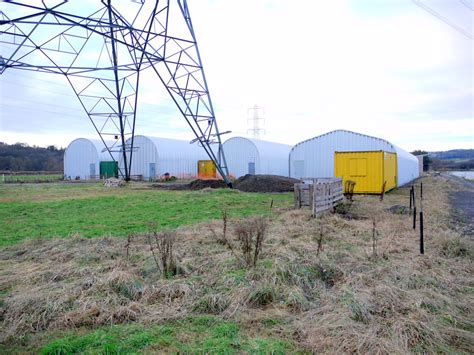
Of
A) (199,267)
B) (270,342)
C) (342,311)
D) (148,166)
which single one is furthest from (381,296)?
(148,166)

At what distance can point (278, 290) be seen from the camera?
5.50 metres

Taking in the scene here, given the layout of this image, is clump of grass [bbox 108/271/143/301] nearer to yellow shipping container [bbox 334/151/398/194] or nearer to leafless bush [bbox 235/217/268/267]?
leafless bush [bbox 235/217/268/267]

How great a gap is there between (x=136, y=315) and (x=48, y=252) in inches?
155

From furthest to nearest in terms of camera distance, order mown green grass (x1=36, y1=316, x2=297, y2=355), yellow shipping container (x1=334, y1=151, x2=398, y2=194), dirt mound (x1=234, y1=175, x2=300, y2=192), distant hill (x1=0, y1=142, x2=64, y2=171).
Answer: distant hill (x1=0, y1=142, x2=64, y2=171), dirt mound (x1=234, y1=175, x2=300, y2=192), yellow shipping container (x1=334, y1=151, x2=398, y2=194), mown green grass (x1=36, y1=316, x2=297, y2=355)

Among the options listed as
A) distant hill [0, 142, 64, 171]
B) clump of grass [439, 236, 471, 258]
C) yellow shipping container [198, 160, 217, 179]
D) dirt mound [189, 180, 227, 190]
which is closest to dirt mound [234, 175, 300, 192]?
dirt mound [189, 180, 227, 190]

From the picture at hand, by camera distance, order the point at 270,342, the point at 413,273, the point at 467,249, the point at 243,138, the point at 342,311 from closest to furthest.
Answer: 1. the point at 270,342
2. the point at 342,311
3. the point at 413,273
4. the point at 467,249
5. the point at 243,138

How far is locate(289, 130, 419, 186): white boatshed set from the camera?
2888 centimetres

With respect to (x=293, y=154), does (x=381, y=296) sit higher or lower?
lower

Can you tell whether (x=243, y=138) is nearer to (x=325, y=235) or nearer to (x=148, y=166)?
(x=148, y=166)

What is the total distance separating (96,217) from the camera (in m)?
13.4

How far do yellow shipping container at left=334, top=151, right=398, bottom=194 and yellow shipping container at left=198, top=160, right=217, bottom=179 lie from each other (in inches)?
741

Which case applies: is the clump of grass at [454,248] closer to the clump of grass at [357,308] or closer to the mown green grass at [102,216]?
the clump of grass at [357,308]

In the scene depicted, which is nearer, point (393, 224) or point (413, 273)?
point (413, 273)

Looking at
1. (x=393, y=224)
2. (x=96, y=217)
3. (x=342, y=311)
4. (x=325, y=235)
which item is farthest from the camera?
(x=96, y=217)
